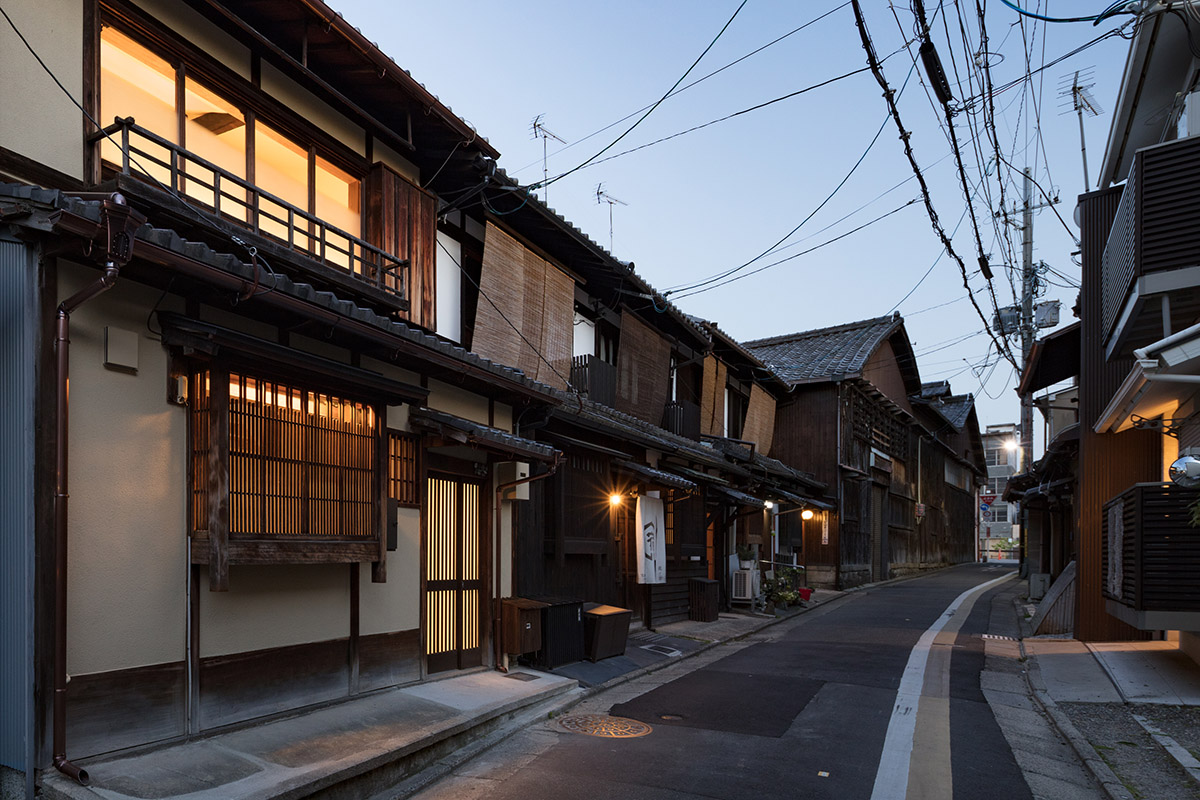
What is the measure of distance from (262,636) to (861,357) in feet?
92.5

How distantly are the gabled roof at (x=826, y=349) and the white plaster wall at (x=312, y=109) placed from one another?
22.0 meters

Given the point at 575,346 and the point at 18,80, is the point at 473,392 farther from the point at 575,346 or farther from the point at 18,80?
the point at 18,80

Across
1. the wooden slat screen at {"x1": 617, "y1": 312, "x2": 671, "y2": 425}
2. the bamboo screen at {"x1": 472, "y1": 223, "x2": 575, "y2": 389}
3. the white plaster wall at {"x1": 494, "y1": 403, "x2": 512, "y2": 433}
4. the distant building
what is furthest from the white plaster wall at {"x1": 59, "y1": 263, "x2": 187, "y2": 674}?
the distant building

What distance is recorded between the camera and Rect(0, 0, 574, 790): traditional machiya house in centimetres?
594

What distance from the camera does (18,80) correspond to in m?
6.54

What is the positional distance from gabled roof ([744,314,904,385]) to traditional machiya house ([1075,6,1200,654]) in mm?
14295

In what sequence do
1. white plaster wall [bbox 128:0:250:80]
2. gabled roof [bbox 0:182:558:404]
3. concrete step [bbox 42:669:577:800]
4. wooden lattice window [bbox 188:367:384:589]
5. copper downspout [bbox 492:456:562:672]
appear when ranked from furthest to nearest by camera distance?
copper downspout [bbox 492:456:562:672] < white plaster wall [bbox 128:0:250:80] < wooden lattice window [bbox 188:367:384:589] < concrete step [bbox 42:669:577:800] < gabled roof [bbox 0:182:558:404]

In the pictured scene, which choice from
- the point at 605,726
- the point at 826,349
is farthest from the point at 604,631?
the point at 826,349

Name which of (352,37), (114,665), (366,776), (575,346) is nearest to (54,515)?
(114,665)

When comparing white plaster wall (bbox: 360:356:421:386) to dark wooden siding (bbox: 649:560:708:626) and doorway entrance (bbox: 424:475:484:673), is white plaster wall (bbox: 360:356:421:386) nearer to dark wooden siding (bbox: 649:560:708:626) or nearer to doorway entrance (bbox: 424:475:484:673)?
doorway entrance (bbox: 424:475:484:673)

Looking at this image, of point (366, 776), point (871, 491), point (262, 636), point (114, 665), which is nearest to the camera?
point (114, 665)

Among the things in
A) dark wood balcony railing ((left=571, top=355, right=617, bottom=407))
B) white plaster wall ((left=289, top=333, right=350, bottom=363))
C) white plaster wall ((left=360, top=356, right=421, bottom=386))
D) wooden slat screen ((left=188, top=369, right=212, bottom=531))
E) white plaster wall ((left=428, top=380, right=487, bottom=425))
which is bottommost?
wooden slat screen ((left=188, top=369, right=212, bottom=531))

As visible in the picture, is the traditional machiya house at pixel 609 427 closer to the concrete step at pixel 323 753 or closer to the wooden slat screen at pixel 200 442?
the concrete step at pixel 323 753

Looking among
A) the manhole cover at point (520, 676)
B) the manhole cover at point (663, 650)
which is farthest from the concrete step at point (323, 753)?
the manhole cover at point (663, 650)
